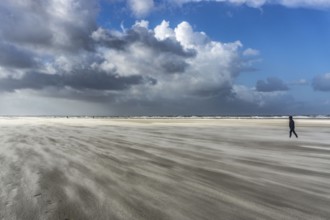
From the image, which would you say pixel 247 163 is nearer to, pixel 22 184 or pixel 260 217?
pixel 260 217

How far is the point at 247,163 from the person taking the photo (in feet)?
41.0

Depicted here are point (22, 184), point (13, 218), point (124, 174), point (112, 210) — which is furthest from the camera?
point (124, 174)

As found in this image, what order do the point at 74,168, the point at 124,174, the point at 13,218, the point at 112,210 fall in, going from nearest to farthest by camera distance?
the point at 13,218 → the point at 112,210 → the point at 124,174 → the point at 74,168

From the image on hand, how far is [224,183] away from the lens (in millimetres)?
8492

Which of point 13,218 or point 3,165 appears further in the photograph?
point 3,165

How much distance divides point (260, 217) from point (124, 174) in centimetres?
517

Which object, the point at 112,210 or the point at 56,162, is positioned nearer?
the point at 112,210

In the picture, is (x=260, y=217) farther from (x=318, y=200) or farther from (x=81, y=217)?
(x=81, y=217)

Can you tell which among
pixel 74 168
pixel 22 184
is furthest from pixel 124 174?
pixel 22 184

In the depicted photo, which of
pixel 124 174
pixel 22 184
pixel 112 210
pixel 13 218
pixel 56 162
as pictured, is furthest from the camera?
pixel 56 162

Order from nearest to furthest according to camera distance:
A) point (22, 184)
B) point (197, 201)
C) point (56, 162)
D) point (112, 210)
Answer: point (112, 210), point (197, 201), point (22, 184), point (56, 162)

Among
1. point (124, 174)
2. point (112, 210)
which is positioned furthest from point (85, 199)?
point (124, 174)

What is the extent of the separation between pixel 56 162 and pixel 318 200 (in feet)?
30.5

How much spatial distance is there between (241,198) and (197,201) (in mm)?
1070
